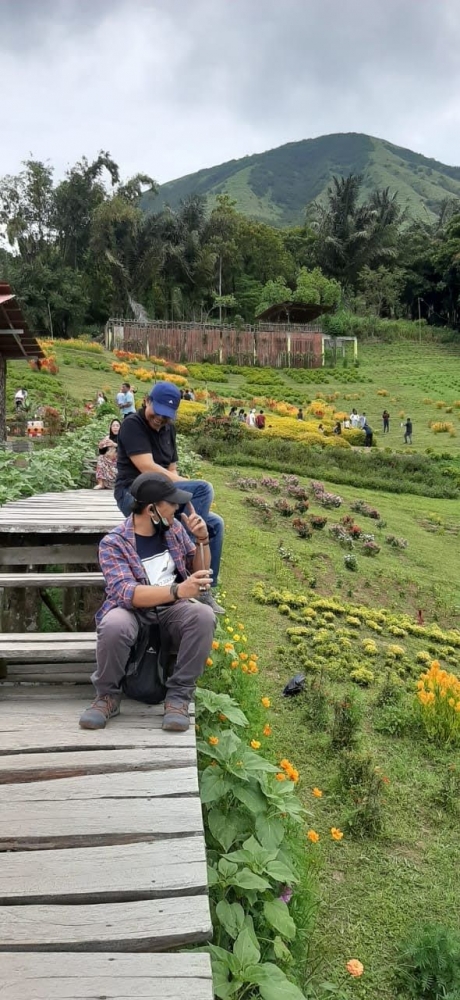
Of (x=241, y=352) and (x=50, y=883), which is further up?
(x=241, y=352)

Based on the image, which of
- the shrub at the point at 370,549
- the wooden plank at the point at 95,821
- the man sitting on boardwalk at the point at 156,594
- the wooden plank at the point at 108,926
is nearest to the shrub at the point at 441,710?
the man sitting on boardwalk at the point at 156,594

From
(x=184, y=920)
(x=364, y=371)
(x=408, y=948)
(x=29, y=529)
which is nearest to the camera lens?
(x=184, y=920)

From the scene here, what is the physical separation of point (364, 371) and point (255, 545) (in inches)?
1386

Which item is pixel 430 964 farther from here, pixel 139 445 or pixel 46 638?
pixel 139 445

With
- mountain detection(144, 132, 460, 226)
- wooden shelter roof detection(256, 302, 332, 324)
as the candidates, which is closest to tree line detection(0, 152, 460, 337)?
wooden shelter roof detection(256, 302, 332, 324)

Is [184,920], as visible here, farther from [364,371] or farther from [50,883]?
[364,371]

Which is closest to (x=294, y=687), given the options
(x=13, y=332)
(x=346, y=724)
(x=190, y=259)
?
(x=346, y=724)

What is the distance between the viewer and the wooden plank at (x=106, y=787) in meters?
2.26

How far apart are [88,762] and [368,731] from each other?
2.70 m

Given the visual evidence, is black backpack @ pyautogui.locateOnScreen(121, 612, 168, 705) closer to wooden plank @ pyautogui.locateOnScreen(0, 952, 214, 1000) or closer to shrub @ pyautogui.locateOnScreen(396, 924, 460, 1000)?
wooden plank @ pyautogui.locateOnScreen(0, 952, 214, 1000)

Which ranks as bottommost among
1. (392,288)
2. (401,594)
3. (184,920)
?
(401,594)

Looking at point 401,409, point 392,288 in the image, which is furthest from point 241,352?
point 392,288

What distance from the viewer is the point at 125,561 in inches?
122

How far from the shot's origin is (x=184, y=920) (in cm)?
177
